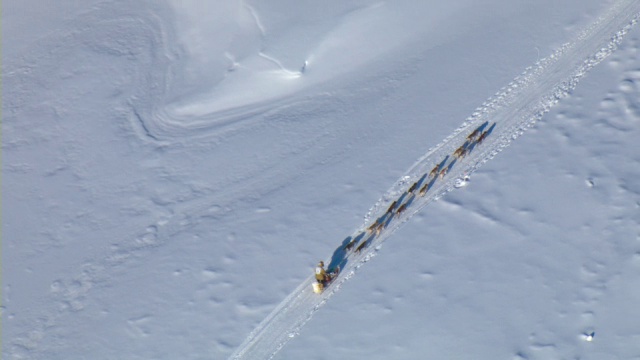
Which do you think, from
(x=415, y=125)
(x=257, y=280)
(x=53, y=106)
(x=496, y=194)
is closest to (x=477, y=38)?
(x=415, y=125)

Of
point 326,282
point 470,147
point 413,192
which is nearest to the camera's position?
point 326,282

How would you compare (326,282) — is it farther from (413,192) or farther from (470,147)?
(470,147)

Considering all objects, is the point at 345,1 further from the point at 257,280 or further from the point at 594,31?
the point at 257,280

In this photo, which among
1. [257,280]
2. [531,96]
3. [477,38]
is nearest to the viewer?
[257,280]

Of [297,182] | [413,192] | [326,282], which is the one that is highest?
[297,182]

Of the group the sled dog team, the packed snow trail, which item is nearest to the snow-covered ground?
the packed snow trail

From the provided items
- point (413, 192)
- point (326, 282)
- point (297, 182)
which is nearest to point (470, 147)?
point (413, 192)

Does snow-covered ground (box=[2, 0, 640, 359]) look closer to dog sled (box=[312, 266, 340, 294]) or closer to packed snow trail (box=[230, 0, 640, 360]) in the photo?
Result: packed snow trail (box=[230, 0, 640, 360])
